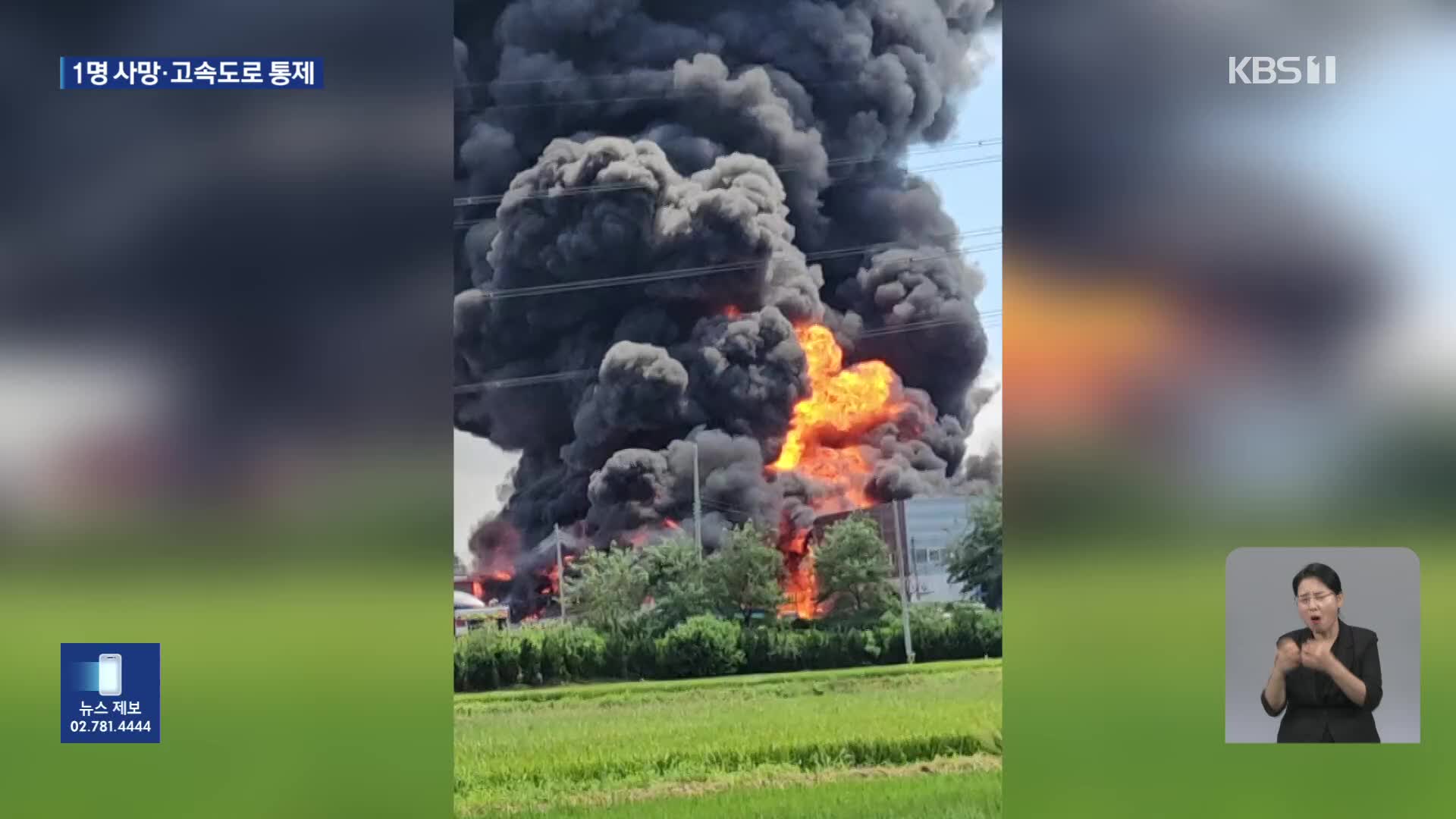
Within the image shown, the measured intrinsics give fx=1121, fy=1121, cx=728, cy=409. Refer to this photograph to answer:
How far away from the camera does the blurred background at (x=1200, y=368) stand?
3.18 metres

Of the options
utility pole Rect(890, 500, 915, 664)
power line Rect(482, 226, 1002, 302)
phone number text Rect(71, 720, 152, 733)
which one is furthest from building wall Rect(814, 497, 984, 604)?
phone number text Rect(71, 720, 152, 733)

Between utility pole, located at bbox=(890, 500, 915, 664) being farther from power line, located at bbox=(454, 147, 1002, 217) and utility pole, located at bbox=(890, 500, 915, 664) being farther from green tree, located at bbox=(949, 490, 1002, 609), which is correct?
power line, located at bbox=(454, 147, 1002, 217)

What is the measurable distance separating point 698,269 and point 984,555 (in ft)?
3.81

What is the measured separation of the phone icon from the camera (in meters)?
3.19

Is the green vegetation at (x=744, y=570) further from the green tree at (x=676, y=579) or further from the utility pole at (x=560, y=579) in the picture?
the utility pole at (x=560, y=579)

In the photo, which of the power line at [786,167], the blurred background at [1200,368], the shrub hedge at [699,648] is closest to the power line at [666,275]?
the blurred background at [1200,368]

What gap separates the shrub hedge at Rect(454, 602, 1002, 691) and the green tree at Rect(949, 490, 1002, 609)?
0.09 meters

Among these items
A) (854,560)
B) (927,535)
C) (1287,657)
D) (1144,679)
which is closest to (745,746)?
(854,560)

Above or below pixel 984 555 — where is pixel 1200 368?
above

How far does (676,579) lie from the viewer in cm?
323

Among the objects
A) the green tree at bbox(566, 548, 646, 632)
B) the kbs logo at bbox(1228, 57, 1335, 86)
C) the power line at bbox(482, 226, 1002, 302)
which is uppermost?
the kbs logo at bbox(1228, 57, 1335, 86)

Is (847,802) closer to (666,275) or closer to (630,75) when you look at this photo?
(666,275)

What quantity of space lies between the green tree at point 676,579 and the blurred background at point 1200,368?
88 centimetres

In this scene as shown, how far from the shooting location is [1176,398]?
318 cm
